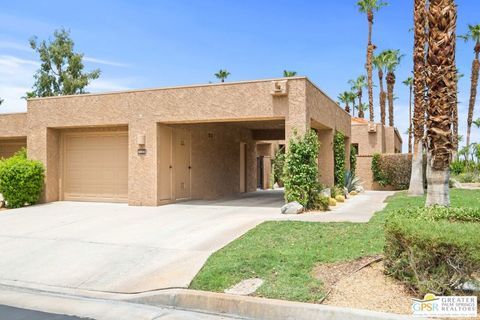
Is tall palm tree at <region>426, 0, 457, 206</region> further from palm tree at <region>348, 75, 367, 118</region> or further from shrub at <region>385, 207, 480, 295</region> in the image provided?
palm tree at <region>348, 75, 367, 118</region>

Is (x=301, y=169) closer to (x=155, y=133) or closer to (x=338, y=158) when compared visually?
(x=155, y=133)

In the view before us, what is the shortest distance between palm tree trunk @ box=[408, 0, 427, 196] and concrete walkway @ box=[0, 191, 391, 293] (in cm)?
682

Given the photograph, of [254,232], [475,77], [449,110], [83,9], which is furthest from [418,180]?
[475,77]

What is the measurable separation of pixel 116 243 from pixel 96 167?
7868mm

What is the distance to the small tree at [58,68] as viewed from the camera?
3716cm

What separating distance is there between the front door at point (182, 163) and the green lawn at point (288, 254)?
6759 mm

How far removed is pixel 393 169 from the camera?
24.9 meters

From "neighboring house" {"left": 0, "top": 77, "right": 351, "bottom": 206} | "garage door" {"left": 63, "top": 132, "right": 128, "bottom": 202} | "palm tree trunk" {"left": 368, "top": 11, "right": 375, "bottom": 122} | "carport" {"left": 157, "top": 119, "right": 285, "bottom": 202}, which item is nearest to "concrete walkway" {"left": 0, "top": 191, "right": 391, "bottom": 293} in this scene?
"neighboring house" {"left": 0, "top": 77, "right": 351, "bottom": 206}

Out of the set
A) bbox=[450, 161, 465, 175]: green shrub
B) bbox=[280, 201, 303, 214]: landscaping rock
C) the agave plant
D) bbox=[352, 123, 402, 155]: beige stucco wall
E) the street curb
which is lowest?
the street curb

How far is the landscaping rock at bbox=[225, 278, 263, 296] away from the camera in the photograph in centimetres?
570

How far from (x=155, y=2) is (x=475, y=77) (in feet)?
112

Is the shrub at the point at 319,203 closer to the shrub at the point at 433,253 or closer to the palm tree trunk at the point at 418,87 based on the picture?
the palm tree trunk at the point at 418,87

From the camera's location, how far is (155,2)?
13.3m

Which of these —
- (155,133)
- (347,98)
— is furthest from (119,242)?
(347,98)
